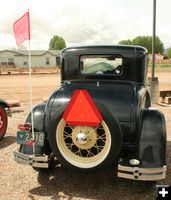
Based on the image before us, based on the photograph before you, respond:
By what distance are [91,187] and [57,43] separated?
3947 inches

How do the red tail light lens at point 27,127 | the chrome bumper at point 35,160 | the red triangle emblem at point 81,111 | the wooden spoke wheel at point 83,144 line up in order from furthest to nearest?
the red tail light lens at point 27,127, the chrome bumper at point 35,160, the wooden spoke wheel at point 83,144, the red triangle emblem at point 81,111

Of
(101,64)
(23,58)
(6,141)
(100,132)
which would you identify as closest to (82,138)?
(100,132)

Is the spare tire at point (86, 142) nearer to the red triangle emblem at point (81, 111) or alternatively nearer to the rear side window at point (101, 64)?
the red triangle emblem at point (81, 111)

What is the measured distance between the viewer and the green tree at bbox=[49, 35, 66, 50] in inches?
3937

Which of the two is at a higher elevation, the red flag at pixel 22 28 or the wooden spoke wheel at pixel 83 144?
the red flag at pixel 22 28

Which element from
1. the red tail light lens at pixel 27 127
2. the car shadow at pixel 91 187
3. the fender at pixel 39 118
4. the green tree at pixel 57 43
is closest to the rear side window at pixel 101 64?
the fender at pixel 39 118

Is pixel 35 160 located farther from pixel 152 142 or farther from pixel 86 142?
pixel 152 142

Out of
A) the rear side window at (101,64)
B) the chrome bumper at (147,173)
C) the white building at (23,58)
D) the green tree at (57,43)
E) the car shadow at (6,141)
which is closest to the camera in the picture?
the chrome bumper at (147,173)

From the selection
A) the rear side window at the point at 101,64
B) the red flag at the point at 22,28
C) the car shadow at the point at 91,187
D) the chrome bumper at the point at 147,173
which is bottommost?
Answer: the car shadow at the point at 91,187

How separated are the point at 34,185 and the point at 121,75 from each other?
2.22 metres

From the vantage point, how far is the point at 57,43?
332 ft

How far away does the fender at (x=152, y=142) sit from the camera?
3535mm

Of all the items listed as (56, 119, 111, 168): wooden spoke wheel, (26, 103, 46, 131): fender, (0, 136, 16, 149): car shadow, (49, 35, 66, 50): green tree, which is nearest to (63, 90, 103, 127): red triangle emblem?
(56, 119, 111, 168): wooden spoke wheel

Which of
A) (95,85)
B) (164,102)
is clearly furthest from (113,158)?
(164,102)
